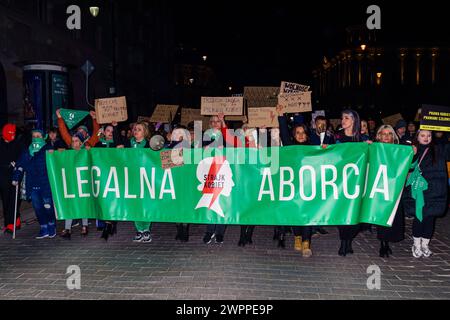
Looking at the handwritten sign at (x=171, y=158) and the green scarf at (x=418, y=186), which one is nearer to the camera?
the green scarf at (x=418, y=186)

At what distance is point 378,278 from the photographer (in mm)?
5219

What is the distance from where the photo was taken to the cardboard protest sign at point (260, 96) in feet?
34.0

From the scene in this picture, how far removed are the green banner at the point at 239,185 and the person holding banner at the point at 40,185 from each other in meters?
0.56

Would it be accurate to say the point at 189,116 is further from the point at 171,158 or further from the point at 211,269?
the point at 211,269

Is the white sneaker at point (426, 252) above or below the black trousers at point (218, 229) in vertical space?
below

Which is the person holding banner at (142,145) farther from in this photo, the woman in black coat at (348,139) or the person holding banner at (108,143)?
the woman in black coat at (348,139)

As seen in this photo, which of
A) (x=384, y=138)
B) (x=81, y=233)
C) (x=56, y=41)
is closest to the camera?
(x=384, y=138)

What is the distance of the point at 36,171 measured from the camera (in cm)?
737

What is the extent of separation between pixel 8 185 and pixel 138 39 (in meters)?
25.5

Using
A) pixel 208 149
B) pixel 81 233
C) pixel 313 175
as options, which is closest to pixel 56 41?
pixel 81 233

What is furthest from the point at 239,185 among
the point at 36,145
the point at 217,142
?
the point at 36,145

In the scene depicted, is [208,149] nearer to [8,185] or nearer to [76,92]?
[8,185]

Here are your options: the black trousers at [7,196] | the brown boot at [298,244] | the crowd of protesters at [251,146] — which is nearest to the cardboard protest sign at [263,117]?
the crowd of protesters at [251,146]

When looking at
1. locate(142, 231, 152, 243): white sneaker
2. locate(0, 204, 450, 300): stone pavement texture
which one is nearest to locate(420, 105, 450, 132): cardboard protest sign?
locate(0, 204, 450, 300): stone pavement texture
